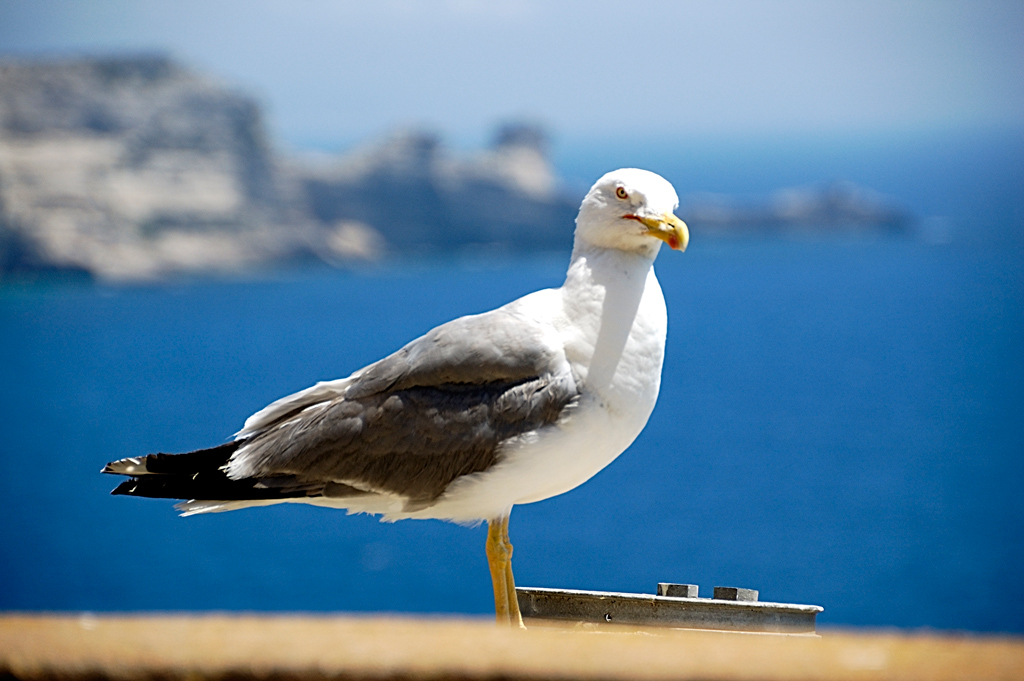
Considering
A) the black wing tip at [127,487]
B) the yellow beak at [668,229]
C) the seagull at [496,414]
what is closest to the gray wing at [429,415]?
the seagull at [496,414]

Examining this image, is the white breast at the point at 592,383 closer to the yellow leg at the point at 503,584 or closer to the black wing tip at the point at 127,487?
the yellow leg at the point at 503,584

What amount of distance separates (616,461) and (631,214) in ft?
254

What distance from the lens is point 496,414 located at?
5324mm

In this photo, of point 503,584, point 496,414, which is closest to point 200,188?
point 496,414

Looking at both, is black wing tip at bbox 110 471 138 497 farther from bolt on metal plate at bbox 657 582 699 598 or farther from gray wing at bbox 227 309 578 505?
bolt on metal plate at bbox 657 582 699 598

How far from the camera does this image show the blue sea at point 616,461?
57125mm

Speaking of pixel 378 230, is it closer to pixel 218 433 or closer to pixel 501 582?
pixel 218 433

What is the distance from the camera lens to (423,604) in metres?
52.3

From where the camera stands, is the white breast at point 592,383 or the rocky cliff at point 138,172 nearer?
the white breast at point 592,383

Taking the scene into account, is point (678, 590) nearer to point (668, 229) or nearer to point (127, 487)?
point (668, 229)

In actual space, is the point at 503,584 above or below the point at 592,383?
below

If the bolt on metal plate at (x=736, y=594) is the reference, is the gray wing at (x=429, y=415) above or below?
above

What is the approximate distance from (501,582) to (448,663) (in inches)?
139

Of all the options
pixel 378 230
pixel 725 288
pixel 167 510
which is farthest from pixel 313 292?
pixel 167 510
